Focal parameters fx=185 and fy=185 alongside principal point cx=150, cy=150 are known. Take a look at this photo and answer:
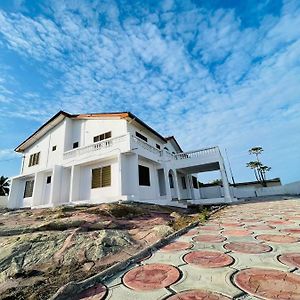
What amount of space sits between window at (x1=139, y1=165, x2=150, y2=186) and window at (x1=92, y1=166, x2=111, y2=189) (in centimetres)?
198

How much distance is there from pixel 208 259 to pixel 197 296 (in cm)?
82

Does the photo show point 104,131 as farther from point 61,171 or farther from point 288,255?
point 288,255

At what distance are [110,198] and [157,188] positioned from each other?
13.4 feet

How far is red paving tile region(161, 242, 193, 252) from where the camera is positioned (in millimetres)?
2709

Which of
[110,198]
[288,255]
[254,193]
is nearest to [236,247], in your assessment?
[288,255]

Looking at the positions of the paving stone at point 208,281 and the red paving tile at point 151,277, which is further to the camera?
the red paving tile at point 151,277

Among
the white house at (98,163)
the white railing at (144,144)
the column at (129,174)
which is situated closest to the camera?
the column at (129,174)

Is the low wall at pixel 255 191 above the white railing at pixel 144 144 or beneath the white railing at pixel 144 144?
beneath

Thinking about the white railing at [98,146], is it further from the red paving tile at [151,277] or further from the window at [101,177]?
the red paving tile at [151,277]

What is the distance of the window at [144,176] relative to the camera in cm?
1182

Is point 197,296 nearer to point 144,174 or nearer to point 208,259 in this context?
point 208,259

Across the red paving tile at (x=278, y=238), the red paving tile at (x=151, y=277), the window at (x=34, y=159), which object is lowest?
the red paving tile at (x=151, y=277)

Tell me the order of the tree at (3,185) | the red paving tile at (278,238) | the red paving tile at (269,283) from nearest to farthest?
the red paving tile at (269,283) < the red paving tile at (278,238) < the tree at (3,185)

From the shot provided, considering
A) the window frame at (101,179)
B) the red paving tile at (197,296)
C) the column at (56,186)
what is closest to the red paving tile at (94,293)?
the red paving tile at (197,296)
